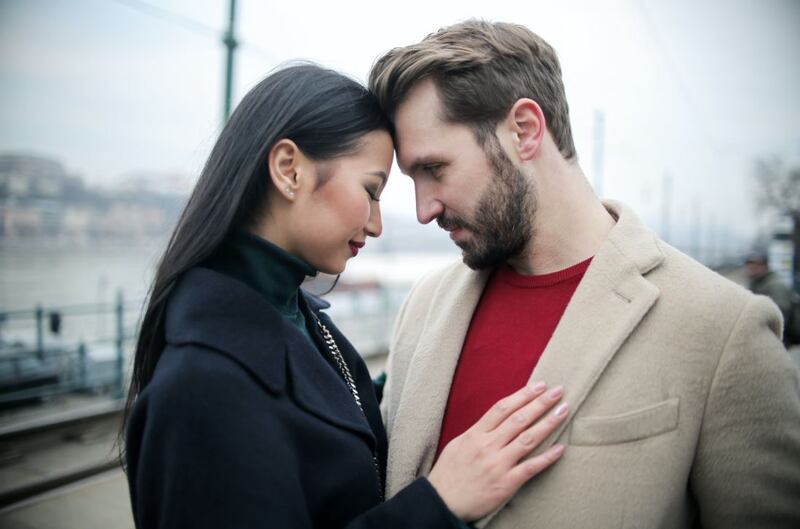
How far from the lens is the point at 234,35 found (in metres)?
4.53

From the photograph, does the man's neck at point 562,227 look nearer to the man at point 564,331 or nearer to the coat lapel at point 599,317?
the man at point 564,331

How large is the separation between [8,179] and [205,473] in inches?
317

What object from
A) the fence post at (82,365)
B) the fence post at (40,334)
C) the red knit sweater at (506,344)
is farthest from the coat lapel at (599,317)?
the fence post at (82,365)

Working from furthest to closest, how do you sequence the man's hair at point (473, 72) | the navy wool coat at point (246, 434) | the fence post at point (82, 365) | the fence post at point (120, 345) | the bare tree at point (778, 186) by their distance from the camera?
the bare tree at point (778, 186)
the fence post at point (82, 365)
the fence post at point (120, 345)
the man's hair at point (473, 72)
the navy wool coat at point (246, 434)

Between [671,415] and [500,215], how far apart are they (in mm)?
710

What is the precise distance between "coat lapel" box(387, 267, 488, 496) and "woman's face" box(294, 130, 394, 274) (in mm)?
475

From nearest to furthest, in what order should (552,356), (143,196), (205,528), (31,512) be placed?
1. (205,528)
2. (552,356)
3. (31,512)
4. (143,196)

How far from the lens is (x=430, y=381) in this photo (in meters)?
1.78

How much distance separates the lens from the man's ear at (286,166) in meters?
1.41

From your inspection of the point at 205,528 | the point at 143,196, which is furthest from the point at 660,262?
the point at 143,196

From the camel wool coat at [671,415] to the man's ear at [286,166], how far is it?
795mm

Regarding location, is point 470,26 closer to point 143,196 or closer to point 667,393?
point 667,393

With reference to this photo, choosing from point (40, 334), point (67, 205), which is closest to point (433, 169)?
point (40, 334)

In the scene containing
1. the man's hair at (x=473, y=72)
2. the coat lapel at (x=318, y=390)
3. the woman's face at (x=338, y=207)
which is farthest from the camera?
the man's hair at (x=473, y=72)
